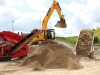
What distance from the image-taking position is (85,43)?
21781mm

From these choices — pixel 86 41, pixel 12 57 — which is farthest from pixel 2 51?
pixel 86 41

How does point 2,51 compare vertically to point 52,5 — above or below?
below

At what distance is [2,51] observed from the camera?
763 inches

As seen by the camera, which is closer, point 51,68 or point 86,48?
point 51,68

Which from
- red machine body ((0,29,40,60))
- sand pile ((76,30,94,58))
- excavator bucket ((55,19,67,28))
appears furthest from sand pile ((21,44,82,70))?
excavator bucket ((55,19,67,28))

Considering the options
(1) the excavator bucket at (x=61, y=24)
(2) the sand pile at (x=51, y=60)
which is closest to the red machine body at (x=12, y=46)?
(2) the sand pile at (x=51, y=60)

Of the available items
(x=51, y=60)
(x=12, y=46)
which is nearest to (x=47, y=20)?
(x=12, y=46)

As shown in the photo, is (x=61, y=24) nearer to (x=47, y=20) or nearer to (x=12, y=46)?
(x=47, y=20)

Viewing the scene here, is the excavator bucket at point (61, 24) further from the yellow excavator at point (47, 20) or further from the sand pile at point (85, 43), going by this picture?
the sand pile at point (85, 43)

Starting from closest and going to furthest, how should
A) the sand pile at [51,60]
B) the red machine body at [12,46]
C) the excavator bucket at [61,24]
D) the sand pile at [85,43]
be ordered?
the sand pile at [51,60] < the red machine body at [12,46] < the sand pile at [85,43] < the excavator bucket at [61,24]

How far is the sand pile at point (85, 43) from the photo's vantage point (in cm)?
2134

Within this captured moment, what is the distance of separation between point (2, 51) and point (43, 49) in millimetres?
4288

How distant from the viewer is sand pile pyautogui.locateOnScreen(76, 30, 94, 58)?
2134cm

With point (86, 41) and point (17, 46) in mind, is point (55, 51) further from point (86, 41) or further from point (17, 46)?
point (86, 41)
